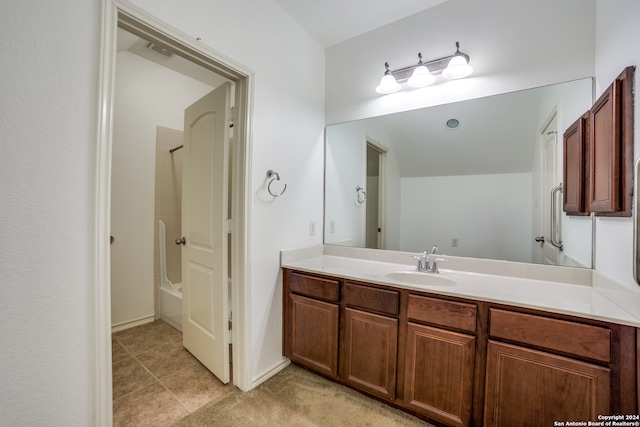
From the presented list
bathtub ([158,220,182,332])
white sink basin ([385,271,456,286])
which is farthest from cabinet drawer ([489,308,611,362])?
bathtub ([158,220,182,332])

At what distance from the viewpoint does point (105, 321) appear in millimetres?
1113

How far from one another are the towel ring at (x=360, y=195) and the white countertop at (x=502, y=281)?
424 mm

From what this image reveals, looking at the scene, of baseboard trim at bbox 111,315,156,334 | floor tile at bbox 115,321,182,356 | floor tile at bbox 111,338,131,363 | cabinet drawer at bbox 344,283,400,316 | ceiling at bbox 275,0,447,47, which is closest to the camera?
cabinet drawer at bbox 344,283,400,316

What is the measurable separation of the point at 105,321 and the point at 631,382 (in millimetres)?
2063

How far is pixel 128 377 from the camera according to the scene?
188cm

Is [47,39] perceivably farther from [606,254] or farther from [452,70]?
[606,254]

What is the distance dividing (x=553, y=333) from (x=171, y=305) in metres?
2.98

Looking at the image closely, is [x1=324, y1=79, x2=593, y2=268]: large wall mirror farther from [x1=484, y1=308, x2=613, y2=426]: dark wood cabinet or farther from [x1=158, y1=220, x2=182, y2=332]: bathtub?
[x1=158, y1=220, x2=182, y2=332]: bathtub

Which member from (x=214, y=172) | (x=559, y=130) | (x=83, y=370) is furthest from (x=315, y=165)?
(x=83, y=370)

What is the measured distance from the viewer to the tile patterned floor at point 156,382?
155cm

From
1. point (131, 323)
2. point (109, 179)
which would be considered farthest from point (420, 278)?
point (131, 323)

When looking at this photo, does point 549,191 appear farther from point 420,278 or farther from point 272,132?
point 272,132

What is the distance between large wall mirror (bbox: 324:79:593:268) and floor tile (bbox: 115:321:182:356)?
1.70 meters

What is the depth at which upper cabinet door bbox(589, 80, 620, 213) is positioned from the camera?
1.14 meters
